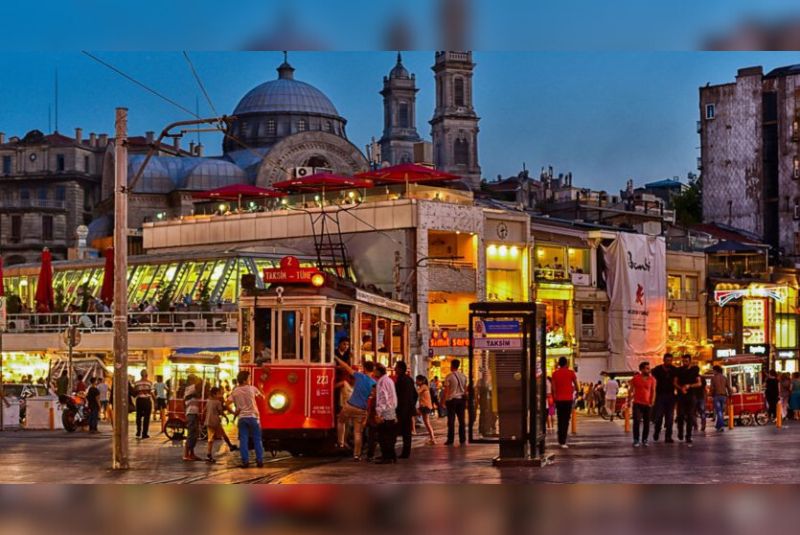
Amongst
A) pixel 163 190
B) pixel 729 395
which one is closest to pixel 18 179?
pixel 163 190

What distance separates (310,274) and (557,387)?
488 centimetres

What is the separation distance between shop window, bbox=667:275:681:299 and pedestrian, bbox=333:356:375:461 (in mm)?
49663

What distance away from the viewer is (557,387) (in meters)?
24.0

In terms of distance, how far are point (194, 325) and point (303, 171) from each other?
2822 cm

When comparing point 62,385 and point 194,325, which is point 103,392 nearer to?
point 62,385

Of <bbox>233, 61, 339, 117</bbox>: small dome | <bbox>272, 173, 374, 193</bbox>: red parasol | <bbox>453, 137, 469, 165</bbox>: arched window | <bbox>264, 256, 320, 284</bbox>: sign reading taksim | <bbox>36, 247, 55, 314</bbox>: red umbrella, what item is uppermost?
<bbox>453, 137, 469, 165</bbox>: arched window

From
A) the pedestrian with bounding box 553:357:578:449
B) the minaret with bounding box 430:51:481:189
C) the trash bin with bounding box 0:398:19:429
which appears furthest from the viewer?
the minaret with bounding box 430:51:481:189

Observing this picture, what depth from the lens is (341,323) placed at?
2250 cm

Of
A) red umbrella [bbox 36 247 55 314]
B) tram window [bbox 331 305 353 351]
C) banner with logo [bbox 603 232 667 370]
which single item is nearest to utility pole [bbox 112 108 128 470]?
tram window [bbox 331 305 353 351]

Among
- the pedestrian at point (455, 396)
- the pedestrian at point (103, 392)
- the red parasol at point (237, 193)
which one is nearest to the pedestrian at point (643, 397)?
the pedestrian at point (455, 396)

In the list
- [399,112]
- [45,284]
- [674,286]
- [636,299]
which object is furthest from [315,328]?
[399,112]

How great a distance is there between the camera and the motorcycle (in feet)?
113

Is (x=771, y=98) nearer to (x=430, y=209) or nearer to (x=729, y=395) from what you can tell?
(x=430, y=209)

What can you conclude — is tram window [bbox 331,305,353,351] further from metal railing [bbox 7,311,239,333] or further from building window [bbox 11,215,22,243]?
building window [bbox 11,215,22,243]
